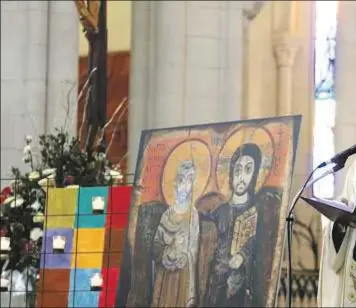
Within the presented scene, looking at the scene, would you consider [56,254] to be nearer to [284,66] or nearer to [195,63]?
[195,63]

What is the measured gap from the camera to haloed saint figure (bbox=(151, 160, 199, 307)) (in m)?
6.50

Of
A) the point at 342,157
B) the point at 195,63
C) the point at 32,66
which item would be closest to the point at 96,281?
the point at 342,157

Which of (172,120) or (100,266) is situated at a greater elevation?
(172,120)

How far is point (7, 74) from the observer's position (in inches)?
450

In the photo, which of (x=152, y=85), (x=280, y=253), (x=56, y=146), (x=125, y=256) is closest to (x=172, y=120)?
(x=152, y=85)

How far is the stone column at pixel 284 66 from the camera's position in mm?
16531

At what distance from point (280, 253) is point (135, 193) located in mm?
1243

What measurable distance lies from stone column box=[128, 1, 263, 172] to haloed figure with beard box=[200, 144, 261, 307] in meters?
5.25

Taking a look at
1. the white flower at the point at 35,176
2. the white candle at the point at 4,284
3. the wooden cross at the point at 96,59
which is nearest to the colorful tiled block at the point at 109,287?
the white candle at the point at 4,284

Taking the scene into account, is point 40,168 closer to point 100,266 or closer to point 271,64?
point 100,266

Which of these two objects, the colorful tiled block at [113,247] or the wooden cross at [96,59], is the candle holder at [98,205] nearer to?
the colorful tiled block at [113,247]

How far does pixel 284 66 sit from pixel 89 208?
958cm

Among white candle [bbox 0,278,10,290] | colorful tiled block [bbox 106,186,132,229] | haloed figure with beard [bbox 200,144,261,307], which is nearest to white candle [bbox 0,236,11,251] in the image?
white candle [bbox 0,278,10,290]

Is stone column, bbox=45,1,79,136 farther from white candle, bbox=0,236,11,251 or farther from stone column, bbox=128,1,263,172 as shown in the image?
white candle, bbox=0,236,11,251
